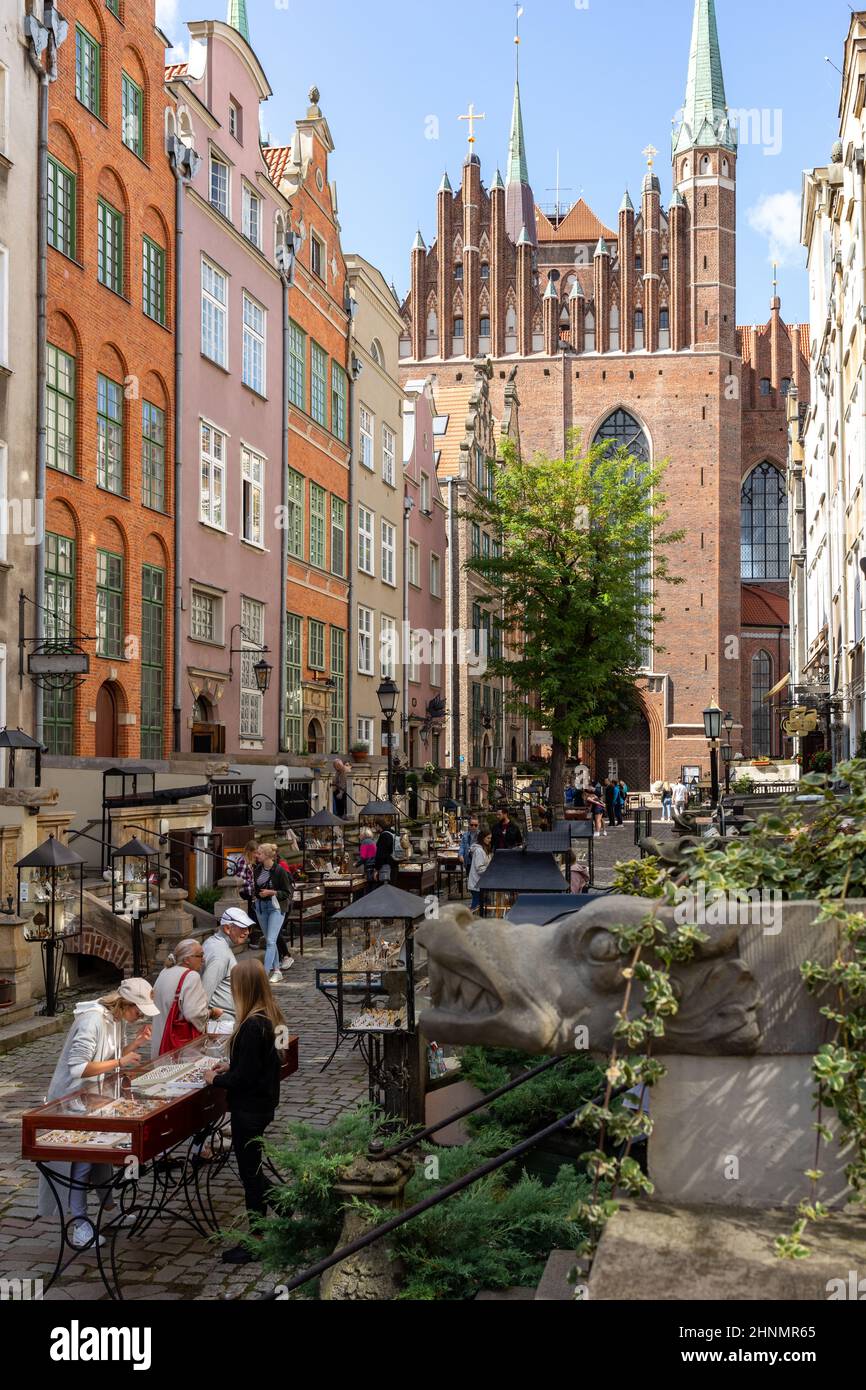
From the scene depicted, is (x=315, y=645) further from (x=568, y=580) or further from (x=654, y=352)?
(x=654, y=352)

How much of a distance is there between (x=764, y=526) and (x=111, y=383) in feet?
182

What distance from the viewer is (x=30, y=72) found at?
58.9ft

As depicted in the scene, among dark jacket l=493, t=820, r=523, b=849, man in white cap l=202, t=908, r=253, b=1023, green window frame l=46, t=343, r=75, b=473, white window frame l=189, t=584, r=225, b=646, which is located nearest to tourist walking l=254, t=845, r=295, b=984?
man in white cap l=202, t=908, r=253, b=1023

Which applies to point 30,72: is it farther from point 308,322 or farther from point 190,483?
point 308,322

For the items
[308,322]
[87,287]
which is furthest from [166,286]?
[308,322]

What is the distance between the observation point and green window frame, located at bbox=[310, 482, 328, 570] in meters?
31.6

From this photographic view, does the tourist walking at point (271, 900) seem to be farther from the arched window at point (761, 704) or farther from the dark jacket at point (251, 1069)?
the arched window at point (761, 704)

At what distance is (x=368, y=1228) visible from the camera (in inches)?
212

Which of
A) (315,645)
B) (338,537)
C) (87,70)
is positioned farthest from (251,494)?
(87,70)

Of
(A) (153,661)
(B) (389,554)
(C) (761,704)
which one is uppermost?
(B) (389,554)

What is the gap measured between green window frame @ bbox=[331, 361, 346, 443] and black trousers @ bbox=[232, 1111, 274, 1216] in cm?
2840

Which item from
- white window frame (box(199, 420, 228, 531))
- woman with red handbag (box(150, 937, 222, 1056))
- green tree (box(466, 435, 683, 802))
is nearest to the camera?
woman with red handbag (box(150, 937, 222, 1056))

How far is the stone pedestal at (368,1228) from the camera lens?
17.0 feet

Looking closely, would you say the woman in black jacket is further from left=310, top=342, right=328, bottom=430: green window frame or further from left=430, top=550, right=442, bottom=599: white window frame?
left=430, top=550, right=442, bottom=599: white window frame
